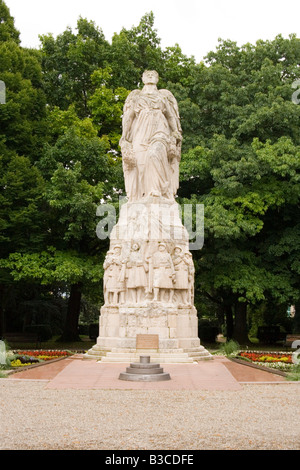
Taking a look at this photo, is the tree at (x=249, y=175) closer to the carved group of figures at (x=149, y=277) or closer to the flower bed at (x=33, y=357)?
the carved group of figures at (x=149, y=277)

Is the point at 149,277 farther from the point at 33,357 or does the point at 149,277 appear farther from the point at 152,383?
the point at 152,383

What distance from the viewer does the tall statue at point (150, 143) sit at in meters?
16.9

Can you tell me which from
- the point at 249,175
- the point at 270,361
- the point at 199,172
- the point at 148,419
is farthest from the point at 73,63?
the point at 148,419

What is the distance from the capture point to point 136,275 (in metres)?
15.6

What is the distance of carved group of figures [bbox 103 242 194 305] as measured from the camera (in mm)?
15469

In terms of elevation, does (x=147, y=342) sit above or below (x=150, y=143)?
below

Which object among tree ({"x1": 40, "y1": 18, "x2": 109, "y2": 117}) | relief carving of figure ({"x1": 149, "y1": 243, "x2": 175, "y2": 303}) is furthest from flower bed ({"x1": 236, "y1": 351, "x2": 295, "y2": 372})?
tree ({"x1": 40, "y1": 18, "x2": 109, "y2": 117})

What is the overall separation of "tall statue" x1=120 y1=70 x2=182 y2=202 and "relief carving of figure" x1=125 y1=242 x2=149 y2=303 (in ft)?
6.76

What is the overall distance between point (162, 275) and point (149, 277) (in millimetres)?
388

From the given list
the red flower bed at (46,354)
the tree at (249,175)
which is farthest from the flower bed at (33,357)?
the tree at (249,175)

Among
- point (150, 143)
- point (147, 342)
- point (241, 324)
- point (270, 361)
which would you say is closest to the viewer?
point (147, 342)

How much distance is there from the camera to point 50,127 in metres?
26.6

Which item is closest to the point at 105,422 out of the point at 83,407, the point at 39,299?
the point at 83,407

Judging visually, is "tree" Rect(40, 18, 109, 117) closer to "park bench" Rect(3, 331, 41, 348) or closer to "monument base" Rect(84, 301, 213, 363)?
"park bench" Rect(3, 331, 41, 348)
